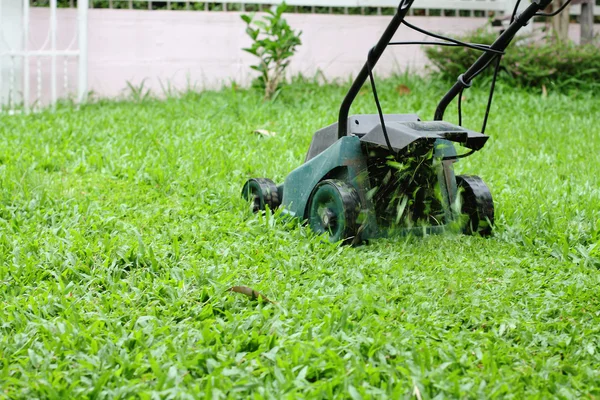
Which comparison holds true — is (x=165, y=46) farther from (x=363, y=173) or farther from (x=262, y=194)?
(x=363, y=173)

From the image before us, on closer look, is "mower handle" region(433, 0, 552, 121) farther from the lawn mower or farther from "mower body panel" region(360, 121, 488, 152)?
"mower body panel" region(360, 121, 488, 152)

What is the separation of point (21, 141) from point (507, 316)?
3618 mm

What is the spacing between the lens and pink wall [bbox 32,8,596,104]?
7.49 meters

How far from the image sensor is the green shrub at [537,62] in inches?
289

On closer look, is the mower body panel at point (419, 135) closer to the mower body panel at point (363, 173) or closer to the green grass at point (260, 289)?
the mower body panel at point (363, 173)

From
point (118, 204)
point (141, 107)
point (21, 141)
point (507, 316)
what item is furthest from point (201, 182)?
point (141, 107)

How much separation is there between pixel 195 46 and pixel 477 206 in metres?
5.07

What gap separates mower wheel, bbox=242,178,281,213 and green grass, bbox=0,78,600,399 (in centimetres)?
10

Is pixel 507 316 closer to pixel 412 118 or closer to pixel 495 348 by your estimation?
pixel 495 348

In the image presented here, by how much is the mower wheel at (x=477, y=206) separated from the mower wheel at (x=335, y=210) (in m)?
0.54

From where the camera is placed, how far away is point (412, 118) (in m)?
3.36

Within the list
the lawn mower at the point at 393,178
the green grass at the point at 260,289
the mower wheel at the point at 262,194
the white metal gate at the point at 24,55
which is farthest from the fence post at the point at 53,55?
the lawn mower at the point at 393,178

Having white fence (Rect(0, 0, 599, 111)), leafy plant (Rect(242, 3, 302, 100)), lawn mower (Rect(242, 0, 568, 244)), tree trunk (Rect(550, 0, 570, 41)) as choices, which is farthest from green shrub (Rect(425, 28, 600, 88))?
lawn mower (Rect(242, 0, 568, 244))

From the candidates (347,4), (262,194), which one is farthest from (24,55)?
(262,194)
